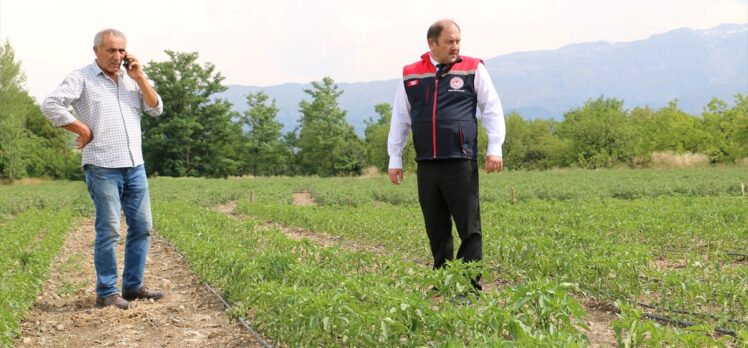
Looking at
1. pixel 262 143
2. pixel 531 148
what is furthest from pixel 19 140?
pixel 531 148

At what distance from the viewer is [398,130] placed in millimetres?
5289

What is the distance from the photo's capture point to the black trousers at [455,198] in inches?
193

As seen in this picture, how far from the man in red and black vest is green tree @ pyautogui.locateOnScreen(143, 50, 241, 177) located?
53.6 meters

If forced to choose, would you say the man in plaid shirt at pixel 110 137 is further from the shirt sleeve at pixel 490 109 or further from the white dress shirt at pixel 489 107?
the shirt sleeve at pixel 490 109

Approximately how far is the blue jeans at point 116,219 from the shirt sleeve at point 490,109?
2873 mm

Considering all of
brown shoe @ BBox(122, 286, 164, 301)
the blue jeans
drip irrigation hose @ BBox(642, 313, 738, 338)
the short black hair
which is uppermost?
the short black hair

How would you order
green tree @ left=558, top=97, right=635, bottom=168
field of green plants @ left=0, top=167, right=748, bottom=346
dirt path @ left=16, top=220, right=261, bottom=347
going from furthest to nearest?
green tree @ left=558, top=97, right=635, bottom=168
dirt path @ left=16, top=220, right=261, bottom=347
field of green plants @ left=0, top=167, right=748, bottom=346

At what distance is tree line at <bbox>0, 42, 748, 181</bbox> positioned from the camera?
166 feet

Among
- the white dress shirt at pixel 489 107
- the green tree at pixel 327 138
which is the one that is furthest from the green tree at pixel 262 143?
the white dress shirt at pixel 489 107

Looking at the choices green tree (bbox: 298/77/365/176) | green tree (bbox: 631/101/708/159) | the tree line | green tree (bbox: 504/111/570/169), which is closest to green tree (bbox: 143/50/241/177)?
the tree line

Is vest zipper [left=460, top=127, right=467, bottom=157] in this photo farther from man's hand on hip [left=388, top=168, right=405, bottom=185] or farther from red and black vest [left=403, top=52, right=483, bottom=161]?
man's hand on hip [left=388, top=168, right=405, bottom=185]

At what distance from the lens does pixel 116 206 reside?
531cm

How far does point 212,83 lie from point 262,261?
57.3 metres

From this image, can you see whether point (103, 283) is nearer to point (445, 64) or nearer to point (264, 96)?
point (445, 64)
